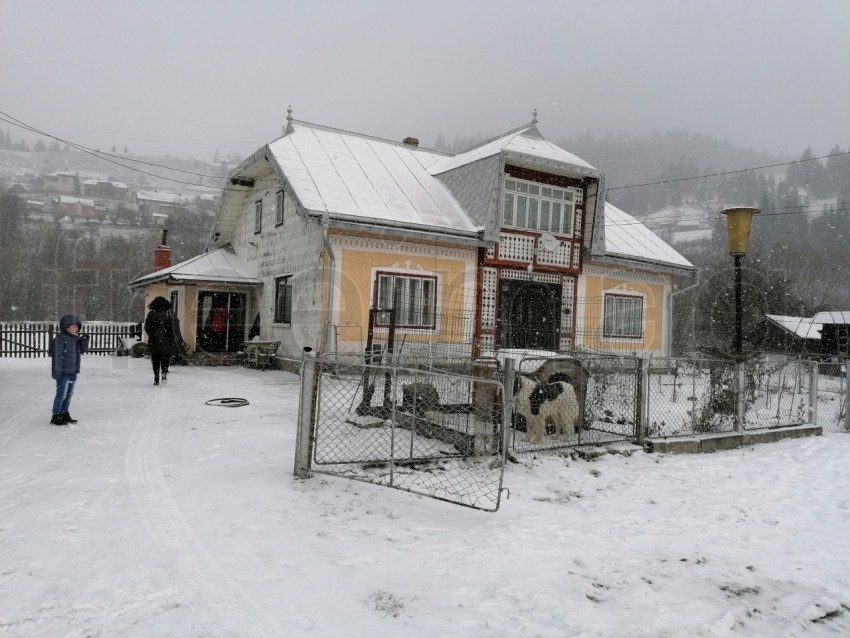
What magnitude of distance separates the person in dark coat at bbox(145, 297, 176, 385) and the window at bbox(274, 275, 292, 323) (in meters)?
4.11

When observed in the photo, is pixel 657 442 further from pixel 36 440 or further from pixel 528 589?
pixel 36 440

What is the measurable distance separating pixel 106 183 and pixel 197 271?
373 feet

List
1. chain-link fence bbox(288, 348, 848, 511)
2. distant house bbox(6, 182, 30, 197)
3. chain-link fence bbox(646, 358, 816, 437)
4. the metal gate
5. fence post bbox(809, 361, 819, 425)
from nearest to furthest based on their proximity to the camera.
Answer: the metal gate < chain-link fence bbox(288, 348, 848, 511) < chain-link fence bbox(646, 358, 816, 437) < fence post bbox(809, 361, 819, 425) < distant house bbox(6, 182, 30, 197)

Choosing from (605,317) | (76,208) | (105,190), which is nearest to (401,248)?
(605,317)

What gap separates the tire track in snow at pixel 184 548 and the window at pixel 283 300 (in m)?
9.40

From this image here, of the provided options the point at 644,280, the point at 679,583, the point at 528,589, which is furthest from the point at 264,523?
the point at 644,280

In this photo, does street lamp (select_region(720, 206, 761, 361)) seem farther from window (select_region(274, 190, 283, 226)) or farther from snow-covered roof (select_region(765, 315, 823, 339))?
snow-covered roof (select_region(765, 315, 823, 339))

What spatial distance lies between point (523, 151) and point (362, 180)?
15.2 feet

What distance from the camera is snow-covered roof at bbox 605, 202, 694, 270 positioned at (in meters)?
18.8

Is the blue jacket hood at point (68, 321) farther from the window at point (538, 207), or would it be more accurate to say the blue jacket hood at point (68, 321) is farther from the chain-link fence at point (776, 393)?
the window at point (538, 207)

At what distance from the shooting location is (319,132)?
18.1m

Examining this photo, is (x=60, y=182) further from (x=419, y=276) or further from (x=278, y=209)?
(x=419, y=276)

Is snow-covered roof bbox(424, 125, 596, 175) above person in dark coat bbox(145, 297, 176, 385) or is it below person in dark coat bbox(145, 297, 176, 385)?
above

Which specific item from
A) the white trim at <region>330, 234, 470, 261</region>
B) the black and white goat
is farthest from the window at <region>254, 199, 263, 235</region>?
the black and white goat
